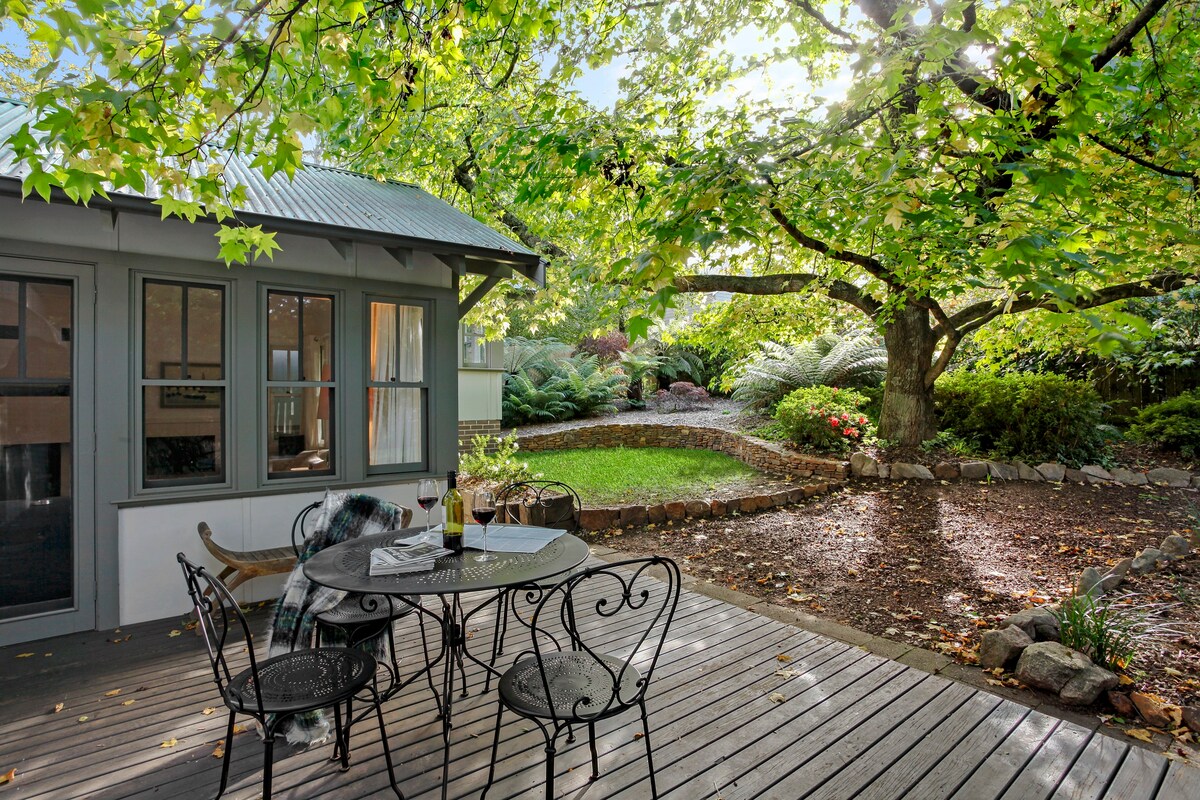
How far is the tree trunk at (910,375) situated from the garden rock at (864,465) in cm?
69

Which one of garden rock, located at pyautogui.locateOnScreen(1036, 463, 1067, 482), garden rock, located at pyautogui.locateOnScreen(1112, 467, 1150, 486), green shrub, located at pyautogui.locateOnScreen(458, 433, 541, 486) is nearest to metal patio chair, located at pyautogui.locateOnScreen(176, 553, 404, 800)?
green shrub, located at pyautogui.locateOnScreen(458, 433, 541, 486)

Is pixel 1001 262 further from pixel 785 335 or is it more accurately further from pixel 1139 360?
pixel 1139 360

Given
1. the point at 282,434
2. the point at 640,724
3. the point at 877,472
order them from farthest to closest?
the point at 877,472 → the point at 282,434 → the point at 640,724

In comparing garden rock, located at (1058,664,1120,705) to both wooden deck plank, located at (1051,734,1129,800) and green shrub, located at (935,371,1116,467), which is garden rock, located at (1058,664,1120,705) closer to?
wooden deck plank, located at (1051,734,1129,800)

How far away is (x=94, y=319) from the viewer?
338 centimetres

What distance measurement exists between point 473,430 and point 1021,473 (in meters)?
7.30

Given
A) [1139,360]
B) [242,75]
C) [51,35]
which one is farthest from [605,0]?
[1139,360]

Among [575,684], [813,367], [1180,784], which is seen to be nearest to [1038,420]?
[813,367]

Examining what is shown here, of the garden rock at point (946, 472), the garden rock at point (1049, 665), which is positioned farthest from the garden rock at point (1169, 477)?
the garden rock at point (1049, 665)

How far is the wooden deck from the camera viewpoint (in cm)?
209

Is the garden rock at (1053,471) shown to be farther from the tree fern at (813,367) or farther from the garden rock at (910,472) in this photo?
the tree fern at (813,367)

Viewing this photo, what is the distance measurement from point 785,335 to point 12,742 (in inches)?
325

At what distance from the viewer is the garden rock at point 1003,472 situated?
6918mm

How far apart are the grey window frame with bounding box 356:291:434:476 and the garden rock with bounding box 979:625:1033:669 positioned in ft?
11.9
